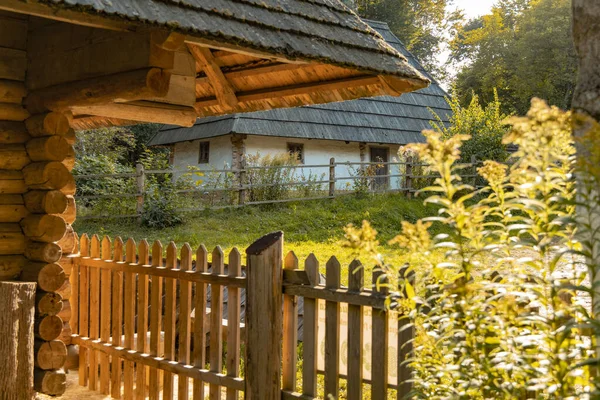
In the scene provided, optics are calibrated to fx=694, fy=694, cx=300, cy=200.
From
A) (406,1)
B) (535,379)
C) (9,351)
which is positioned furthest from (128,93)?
(406,1)

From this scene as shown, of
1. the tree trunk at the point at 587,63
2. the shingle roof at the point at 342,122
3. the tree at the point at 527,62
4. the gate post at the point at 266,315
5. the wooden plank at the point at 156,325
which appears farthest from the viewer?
the tree at the point at 527,62

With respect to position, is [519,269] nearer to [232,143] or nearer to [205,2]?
[205,2]

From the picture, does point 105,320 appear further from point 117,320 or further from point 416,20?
point 416,20

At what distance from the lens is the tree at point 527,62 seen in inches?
1208

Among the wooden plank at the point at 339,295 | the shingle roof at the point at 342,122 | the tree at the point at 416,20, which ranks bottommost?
the wooden plank at the point at 339,295

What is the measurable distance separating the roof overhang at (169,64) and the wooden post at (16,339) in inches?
58.7

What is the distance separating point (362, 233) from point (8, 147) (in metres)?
3.99

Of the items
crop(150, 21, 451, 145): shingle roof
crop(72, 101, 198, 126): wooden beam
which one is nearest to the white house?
crop(150, 21, 451, 145): shingle roof

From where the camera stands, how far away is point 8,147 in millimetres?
5797

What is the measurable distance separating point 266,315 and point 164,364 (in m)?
1.54

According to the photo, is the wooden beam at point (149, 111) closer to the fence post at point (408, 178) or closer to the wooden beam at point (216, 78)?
the wooden beam at point (216, 78)

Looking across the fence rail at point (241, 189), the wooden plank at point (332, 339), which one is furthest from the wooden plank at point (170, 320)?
the fence rail at point (241, 189)

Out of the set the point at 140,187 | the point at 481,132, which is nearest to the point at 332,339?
the point at 140,187

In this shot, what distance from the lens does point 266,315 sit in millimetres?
4453
